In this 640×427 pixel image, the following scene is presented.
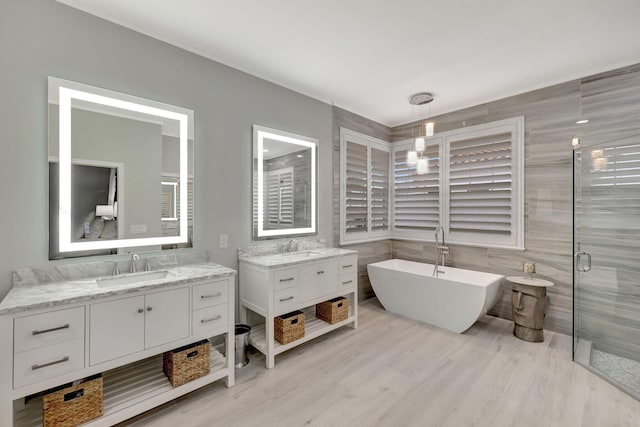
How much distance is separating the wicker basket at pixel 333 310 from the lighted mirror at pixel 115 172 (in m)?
1.50

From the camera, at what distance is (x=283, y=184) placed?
3125mm

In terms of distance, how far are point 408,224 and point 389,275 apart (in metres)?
1.14

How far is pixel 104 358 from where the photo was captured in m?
1.62

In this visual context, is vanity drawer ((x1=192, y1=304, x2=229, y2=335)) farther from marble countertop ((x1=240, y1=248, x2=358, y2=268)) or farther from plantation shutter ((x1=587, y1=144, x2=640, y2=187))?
plantation shutter ((x1=587, y1=144, x2=640, y2=187))

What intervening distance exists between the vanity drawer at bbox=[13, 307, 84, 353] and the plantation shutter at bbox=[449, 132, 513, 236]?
3957mm

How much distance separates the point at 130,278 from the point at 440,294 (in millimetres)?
2928

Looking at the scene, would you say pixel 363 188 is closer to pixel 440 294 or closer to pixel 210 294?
pixel 440 294

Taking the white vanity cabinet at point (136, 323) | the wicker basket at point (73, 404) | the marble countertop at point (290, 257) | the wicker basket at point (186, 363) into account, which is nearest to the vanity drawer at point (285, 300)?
the marble countertop at point (290, 257)

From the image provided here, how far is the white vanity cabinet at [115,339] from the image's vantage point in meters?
1.40

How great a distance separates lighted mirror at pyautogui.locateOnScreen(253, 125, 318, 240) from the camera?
9.48 ft

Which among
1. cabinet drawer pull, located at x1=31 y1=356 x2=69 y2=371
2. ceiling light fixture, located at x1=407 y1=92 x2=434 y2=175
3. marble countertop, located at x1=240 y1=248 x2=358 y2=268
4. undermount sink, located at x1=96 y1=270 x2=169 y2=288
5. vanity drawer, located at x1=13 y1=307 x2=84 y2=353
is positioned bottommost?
cabinet drawer pull, located at x1=31 y1=356 x2=69 y2=371

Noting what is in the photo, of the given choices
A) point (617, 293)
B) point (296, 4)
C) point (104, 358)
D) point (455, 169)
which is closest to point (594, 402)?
point (617, 293)

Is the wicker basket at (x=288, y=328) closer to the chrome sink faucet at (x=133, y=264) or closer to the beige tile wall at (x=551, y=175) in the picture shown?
the chrome sink faucet at (x=133, y=264)

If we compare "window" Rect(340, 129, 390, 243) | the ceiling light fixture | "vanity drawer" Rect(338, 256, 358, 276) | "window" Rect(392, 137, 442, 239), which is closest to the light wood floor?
"vanity drawer" Rect(338, 256, 358, 276)
